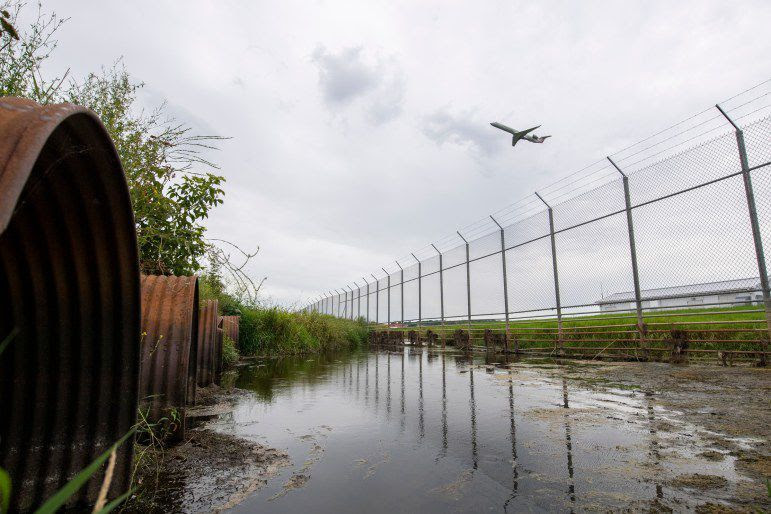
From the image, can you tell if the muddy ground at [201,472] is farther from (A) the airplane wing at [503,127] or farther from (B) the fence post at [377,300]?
(B) the fence post at [377,300]

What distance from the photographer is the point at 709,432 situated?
257 cm

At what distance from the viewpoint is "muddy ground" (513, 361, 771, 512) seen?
1.70m

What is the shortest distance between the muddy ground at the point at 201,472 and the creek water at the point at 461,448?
11 cm

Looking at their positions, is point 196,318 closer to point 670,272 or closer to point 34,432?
point 34,432

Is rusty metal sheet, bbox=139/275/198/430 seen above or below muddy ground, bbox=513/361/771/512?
above

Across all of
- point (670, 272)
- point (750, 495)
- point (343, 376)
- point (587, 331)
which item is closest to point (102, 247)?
point (750, 495)

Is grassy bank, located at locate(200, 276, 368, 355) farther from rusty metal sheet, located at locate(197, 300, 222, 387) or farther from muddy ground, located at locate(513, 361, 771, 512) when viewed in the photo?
muddy ground, located at locate(513, 361, 771, 512)

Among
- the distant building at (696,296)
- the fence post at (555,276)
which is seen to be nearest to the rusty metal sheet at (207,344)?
the distant building at (696,296)

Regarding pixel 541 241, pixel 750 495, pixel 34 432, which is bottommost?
pixel 750 495

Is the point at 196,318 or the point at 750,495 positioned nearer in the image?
the point at 750,495

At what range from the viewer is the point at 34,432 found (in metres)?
1.62

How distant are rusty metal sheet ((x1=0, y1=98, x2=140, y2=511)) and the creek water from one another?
2.28ft

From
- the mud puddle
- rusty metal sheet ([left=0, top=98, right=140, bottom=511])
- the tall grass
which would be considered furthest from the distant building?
rusty metal sheet ([left=0, top=98, right=140, bottom=511])

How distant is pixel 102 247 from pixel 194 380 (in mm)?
2347
